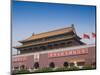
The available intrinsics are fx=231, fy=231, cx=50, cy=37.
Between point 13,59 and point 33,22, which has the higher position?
point 33,22

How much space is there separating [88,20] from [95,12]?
130mm

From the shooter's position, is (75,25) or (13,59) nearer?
(13,59)

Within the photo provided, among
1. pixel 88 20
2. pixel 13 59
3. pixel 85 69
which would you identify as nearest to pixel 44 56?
pixel 13 59

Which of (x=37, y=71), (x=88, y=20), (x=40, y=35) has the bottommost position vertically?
(x=37, y=71)

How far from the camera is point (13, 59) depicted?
2.41 meters

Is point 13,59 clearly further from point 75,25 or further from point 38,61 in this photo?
point 75,25

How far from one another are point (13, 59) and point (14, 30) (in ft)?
0.99

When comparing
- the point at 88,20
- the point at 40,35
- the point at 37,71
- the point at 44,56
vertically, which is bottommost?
the point at 37,71
